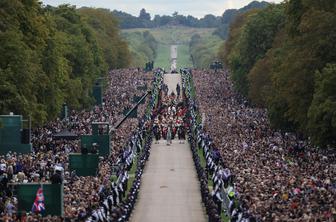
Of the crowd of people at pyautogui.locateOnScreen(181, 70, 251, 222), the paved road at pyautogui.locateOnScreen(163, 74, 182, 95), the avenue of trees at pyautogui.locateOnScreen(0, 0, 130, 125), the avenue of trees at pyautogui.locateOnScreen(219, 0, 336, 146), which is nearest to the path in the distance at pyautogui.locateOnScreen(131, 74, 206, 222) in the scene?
the crowd of people at pyautogui.locateOnScreen(181, 70, 251, 222)

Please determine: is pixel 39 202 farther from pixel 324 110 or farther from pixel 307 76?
pixel 307 76

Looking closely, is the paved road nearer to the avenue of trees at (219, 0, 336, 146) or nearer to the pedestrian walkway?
the avenue of trees at (219, 0, 336, 146)

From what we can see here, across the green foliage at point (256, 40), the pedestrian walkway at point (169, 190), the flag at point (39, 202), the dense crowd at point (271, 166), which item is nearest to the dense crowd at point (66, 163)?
the flag at point (39, 202)

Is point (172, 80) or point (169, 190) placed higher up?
point (172, 80)

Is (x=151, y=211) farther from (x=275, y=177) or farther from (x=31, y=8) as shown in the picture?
(x=31, y=8)

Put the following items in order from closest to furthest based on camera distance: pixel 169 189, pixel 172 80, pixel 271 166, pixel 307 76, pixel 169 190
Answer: pixel 271 166 → pixel 169 190 → pixel 169 189 → pixel 307 76 → pixel 172 80

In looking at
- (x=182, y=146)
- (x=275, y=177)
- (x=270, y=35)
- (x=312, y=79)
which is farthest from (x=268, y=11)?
(x=275, y=177)

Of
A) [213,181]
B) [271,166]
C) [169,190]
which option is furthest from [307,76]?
[169,190]
